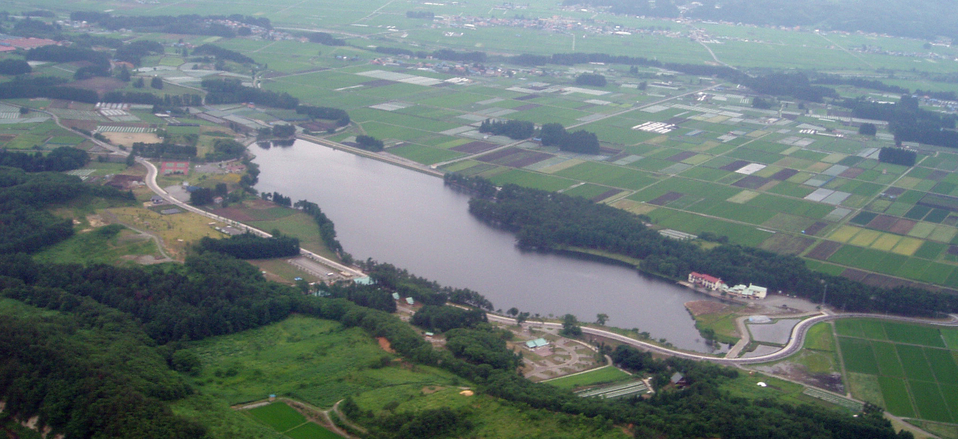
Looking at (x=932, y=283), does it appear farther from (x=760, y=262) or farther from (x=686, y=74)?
(x=686, y=74)

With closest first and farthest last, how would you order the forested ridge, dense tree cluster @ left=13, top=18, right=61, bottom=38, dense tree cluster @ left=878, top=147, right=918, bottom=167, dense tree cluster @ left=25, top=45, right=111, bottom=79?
the forested ridge < dense tree cluster @ left=878, top=147, right=918, bottom=167 < dense tree cluster @ left=25, top=45, right=111, bottom=79 < dense tree cluster @ left=13, top=18, right=61, bottom=38

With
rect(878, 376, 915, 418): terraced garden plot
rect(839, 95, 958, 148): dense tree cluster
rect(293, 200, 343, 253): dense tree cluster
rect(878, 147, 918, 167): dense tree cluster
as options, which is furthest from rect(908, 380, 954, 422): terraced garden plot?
rect(839, 95, 958, 148): dense tree cluster

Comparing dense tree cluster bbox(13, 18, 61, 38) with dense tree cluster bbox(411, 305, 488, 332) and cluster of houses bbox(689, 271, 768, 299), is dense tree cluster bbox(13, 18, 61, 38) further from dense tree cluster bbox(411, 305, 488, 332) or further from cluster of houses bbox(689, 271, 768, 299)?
cluster of houses bbox(689, 271, 768, 299)

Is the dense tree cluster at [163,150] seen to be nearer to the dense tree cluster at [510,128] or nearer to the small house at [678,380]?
the dense tree cluster at [510,128]

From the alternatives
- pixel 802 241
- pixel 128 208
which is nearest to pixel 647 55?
pixel 802 241

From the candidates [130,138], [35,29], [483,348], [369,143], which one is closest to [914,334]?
[483,348]

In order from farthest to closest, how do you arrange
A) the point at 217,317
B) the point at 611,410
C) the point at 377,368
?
the point at 217,317
the point at 377,368
the point at 611,410
